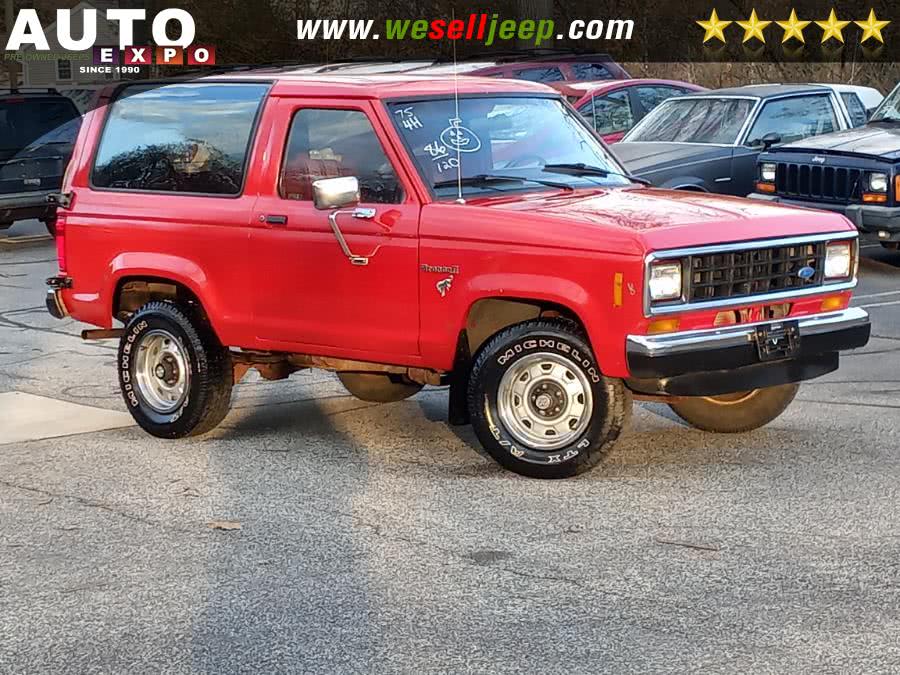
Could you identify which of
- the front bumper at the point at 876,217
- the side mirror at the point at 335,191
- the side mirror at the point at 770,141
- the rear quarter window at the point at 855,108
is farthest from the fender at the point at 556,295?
the rear quarter window at the point at 855,108

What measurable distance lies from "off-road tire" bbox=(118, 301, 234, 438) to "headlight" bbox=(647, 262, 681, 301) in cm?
273

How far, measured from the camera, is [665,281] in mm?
7176

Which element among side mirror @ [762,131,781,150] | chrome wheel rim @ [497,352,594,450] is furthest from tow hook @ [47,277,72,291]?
side mirror @ [762,131,781,150]

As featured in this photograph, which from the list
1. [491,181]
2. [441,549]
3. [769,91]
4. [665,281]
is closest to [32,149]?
[769,91]

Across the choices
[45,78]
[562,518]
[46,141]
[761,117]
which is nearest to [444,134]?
[562,518]

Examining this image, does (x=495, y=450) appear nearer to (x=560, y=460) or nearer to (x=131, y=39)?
(x=560, y=460)

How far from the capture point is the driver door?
7910mm

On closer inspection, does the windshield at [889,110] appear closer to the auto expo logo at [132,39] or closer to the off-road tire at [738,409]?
the off-road tire at [738,409]

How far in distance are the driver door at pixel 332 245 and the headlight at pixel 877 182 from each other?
25.0 feet

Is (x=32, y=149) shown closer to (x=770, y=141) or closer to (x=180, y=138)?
(x=770, y=141)

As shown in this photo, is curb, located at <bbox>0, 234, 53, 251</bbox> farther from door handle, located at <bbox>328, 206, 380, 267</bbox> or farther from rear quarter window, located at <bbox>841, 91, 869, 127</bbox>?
door handle, located at <bbox>328, 206, 380, 267</bbox>

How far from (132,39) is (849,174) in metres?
19.9

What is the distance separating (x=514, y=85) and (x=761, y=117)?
8415 millimetres

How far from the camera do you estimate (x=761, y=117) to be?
658 inches
